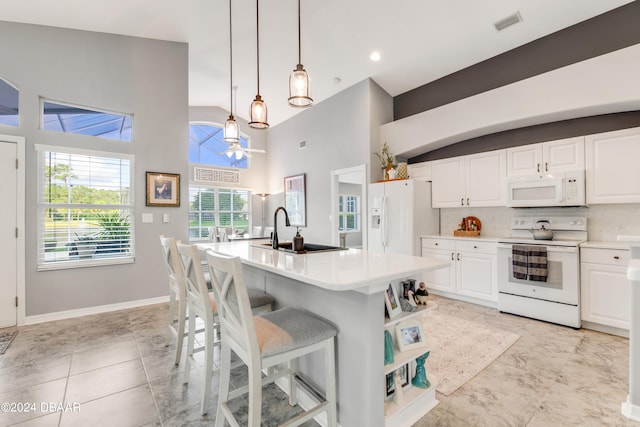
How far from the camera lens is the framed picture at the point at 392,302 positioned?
1.58 metres

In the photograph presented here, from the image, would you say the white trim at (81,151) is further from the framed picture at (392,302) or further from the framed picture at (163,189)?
the framed picture at (392,302)

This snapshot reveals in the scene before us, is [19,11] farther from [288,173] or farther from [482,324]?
[482,324]

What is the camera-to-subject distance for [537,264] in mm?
3191

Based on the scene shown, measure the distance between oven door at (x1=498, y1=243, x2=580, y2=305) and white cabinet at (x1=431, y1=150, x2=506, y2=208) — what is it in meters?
0.83

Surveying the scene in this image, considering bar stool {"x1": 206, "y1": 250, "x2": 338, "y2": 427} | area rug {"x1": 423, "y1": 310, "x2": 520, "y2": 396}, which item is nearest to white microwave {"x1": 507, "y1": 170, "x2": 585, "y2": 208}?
area rug {"x1": 423, "y1": 310, "x2": 520, "y2": 396}

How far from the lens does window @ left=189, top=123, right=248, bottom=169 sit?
679 centimetres

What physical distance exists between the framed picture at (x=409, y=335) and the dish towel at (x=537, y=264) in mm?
2282

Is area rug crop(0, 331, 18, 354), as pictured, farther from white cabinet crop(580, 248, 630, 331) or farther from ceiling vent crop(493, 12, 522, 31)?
ceiling vent crop(493, 12, 522, 31)

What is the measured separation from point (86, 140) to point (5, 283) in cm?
186

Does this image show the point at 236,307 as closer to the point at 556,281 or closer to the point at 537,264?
the point at 537,264

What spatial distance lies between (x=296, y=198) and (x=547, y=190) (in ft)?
14.7

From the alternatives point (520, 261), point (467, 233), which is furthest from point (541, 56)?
point (520, 261)

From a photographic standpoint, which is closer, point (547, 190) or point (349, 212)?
point (547, 190)

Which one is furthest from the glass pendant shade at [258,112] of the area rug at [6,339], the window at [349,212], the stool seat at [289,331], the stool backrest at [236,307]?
the window at [349,212]
